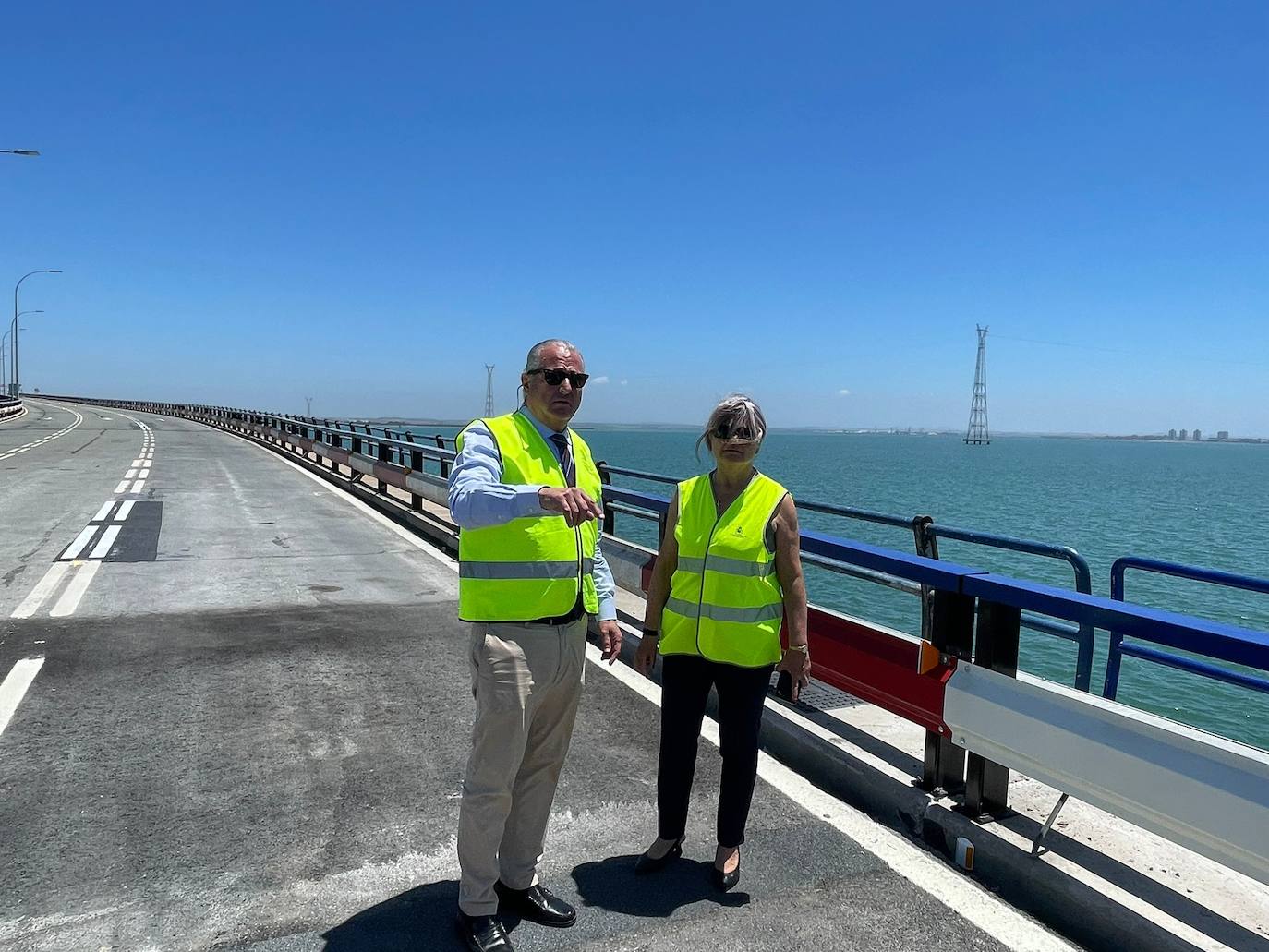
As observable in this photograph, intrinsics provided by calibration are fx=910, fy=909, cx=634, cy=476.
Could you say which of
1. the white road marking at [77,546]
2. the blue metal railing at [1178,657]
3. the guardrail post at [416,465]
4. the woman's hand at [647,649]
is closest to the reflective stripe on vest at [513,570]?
the woman's hand at [647,649]

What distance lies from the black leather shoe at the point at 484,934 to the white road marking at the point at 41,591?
19.7 feet

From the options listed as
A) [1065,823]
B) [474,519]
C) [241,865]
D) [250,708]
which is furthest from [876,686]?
[250,708]

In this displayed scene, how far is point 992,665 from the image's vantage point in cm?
356

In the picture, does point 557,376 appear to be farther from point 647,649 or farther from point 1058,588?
point 1058,588

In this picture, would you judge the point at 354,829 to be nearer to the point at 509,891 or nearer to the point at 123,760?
the point at 509,891

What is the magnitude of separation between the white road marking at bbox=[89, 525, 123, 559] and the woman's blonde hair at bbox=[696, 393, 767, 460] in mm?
9027

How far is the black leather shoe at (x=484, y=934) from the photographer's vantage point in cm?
291

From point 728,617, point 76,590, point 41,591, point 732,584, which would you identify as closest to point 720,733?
point 728,617

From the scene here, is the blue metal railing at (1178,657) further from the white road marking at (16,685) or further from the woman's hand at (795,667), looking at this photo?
the white road marking at (16,685)

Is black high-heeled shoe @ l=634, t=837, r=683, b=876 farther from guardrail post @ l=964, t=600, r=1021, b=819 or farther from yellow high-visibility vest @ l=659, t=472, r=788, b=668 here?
guardrail post @ l=964, t=600, r=1021, b=819

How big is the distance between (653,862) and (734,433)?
1.67 m

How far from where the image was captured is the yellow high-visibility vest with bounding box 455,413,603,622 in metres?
2.97

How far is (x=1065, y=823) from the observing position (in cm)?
364

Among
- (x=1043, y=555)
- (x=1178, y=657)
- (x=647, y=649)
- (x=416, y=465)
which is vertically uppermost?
(x=1043, y=555)
